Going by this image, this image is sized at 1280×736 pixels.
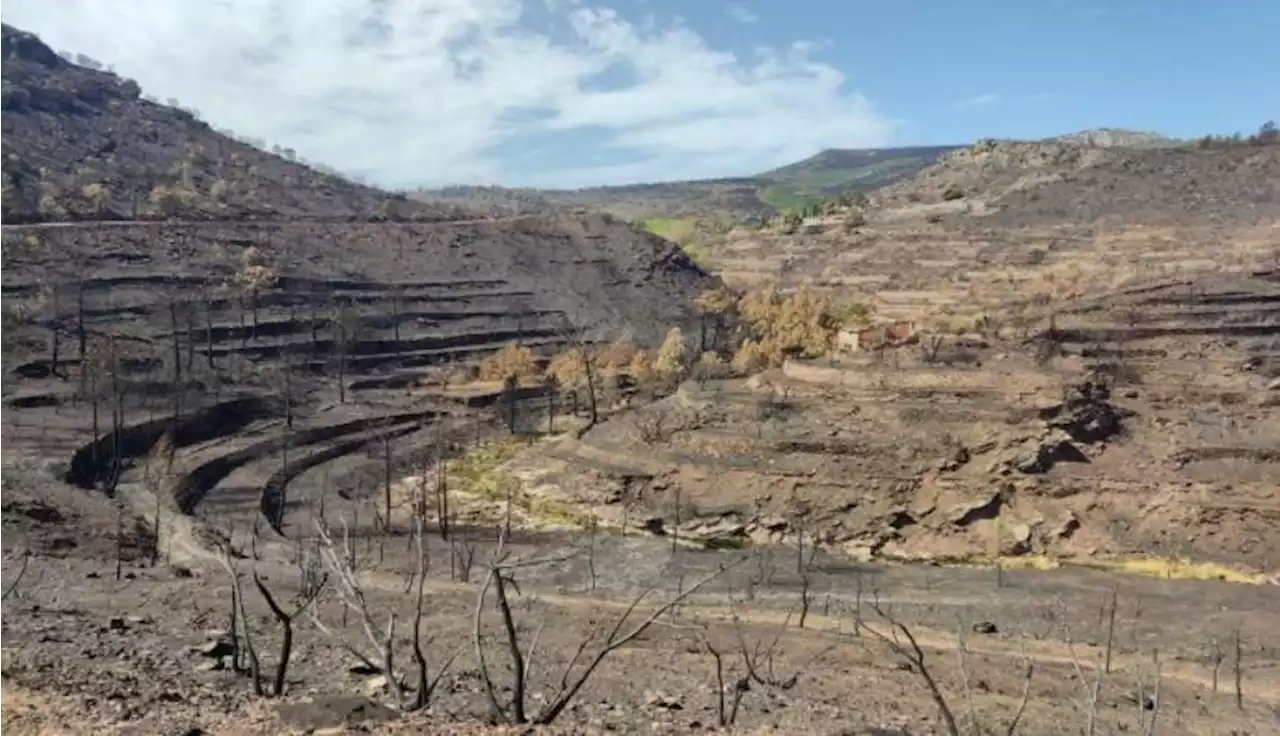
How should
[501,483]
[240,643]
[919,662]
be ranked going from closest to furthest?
[919,662] < [240,643] < [501,483]

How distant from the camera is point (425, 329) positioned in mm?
106188

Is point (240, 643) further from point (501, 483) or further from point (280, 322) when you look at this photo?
point (280, 322)

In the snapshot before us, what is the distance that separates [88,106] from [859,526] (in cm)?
13643

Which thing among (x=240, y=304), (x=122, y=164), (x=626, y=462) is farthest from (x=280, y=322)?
(x=122, y=164)

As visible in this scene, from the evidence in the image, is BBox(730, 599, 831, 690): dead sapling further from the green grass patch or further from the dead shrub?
the dead shrub

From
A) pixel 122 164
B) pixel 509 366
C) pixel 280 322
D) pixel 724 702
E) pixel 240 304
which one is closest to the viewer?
pixel 724 702

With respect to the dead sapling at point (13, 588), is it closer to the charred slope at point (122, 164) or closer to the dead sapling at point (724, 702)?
the dead sapling at point (724, 702)

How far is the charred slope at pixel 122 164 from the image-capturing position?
115000 mm

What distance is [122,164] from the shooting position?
136375mm

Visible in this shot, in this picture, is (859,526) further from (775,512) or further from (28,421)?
(28,421)

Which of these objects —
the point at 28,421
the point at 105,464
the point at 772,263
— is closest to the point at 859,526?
the point at 105,464

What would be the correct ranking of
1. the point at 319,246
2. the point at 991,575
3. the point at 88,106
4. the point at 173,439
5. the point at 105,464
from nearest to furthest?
the point at 991,575 → the point at 105,464 → the point at 173,439 → the point at 319,246 → the point at 88,106

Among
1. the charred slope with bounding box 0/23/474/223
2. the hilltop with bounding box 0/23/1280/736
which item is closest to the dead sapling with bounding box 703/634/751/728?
the hilltop with bounding box 0/23/1280/736

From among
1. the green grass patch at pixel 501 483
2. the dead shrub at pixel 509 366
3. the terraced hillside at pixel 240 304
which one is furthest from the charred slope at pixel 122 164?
the green grass patch at pixel 501 483
